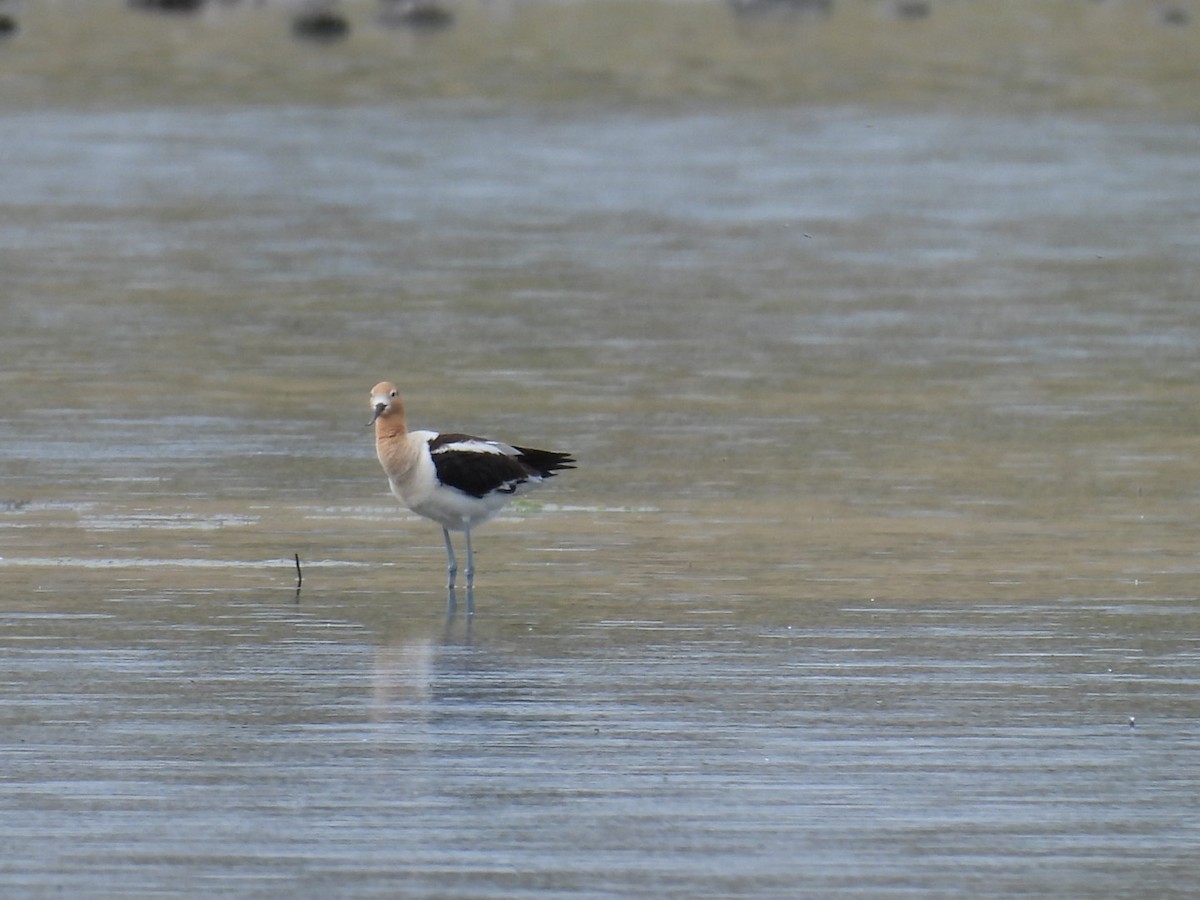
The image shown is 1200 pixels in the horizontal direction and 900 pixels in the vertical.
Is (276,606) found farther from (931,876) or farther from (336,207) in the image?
(336,207)

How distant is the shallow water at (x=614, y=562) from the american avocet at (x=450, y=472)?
0.30m

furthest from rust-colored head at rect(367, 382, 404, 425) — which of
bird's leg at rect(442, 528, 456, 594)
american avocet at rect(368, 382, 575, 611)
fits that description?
bird's leg at rect(442, 528, 456, 594)

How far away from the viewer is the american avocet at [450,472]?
11242 mm

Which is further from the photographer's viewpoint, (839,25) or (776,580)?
(839,25)

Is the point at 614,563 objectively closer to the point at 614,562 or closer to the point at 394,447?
the point at 614,562

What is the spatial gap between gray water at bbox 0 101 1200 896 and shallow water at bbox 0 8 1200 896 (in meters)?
0.03

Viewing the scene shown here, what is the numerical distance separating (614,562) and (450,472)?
90cm

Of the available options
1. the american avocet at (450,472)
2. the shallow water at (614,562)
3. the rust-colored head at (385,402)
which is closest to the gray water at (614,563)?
the shallow water at (614,562)

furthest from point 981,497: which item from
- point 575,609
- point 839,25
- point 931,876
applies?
point 839,25

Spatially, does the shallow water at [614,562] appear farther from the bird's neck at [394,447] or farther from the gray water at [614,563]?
the bird's neck at [394,447]

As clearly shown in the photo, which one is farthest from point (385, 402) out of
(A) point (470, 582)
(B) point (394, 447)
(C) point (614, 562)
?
→ (C) point (614, 562)

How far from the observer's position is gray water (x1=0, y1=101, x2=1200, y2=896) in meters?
7.58

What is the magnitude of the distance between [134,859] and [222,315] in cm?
1277

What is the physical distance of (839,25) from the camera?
62125 millimetres
